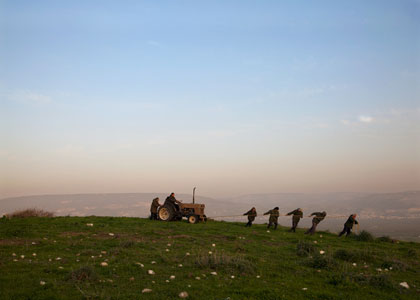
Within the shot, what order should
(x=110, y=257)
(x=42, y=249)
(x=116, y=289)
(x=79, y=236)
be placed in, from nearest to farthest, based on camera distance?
1. (x=116, y=289)
2. (x=110, y=257)
3. (x=42, y=249)
4. (x=79, y=236)

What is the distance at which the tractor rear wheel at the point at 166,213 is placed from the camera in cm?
2653

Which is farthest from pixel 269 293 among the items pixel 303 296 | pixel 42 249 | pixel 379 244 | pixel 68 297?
pixel 379 244

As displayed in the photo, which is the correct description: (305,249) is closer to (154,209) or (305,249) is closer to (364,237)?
(364,237)

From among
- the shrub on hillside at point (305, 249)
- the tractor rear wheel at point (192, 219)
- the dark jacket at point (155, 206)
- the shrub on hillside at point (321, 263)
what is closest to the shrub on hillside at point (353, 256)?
the shrub on hillside at point (305, 249)

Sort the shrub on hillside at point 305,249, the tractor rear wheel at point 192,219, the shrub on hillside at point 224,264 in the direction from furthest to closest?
1. the tractor rear wheel at point 192,219
2. the shrub on hillside at point 305,249
3. the shrub on hillside at point 224,264

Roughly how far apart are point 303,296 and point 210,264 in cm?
380

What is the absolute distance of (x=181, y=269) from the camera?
38.0 feet

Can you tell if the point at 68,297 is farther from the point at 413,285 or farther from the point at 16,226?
the point at 16,226

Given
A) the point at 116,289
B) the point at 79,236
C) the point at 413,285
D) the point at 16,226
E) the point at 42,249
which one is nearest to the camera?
the point at 116,289

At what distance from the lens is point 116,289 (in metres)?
9.16

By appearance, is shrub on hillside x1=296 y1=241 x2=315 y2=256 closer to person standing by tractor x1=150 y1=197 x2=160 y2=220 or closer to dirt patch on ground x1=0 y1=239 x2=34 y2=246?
dirt patch on ground x1=0 y1=239 x2=34 y2=246

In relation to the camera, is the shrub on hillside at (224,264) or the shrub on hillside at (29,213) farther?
the shrub on hillside at (29,213)

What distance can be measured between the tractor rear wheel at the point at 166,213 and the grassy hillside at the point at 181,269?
757 cm

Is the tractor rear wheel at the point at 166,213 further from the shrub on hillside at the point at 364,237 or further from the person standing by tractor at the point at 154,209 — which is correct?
Result: the shrub on hillside at the point at 364,237
